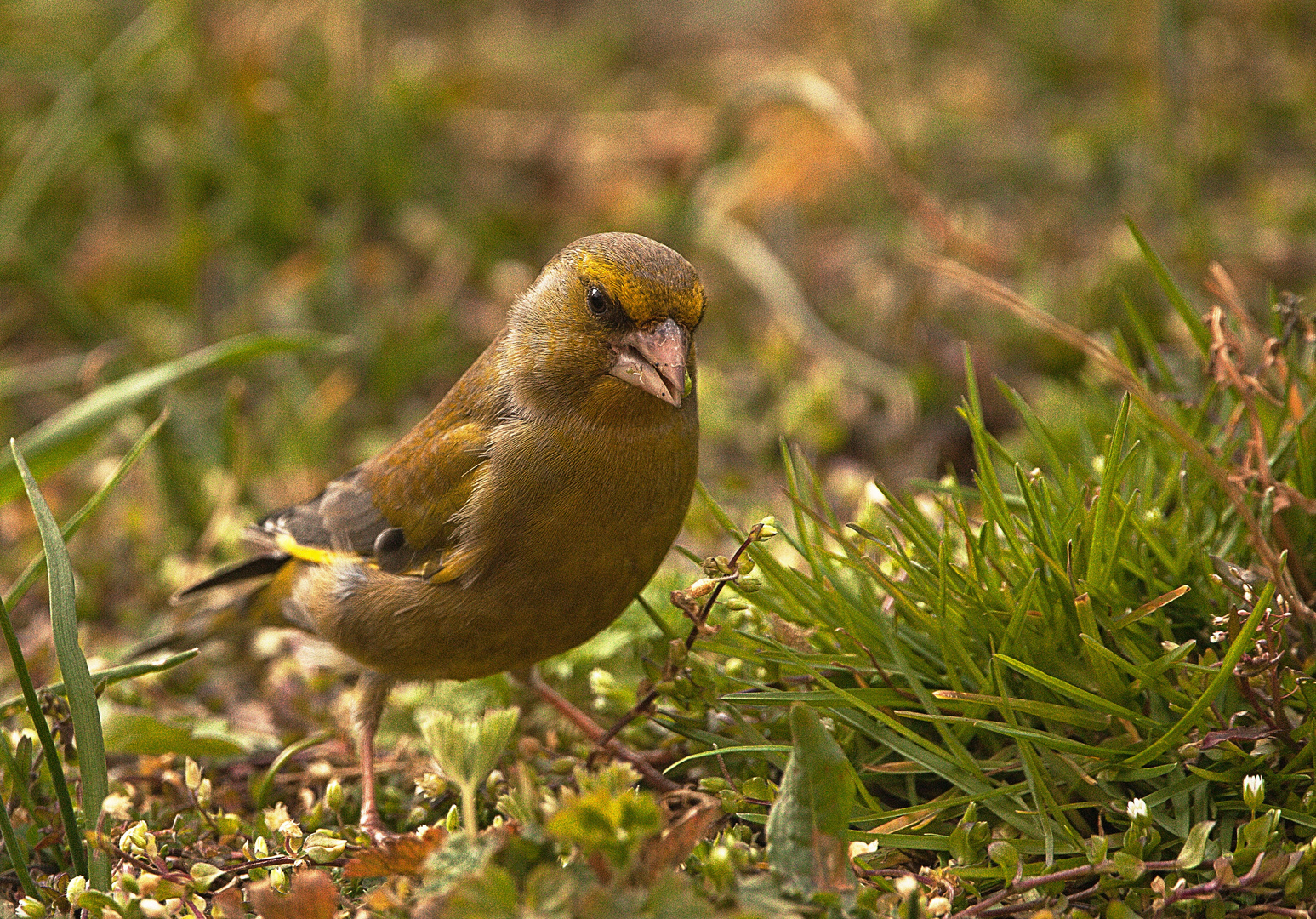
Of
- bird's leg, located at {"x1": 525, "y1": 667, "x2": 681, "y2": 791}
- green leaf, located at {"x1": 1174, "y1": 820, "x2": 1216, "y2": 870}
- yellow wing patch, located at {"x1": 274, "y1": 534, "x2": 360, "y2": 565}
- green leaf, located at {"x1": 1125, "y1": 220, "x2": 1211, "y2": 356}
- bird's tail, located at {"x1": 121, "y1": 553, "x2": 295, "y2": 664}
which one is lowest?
green leaf, located at {"x1": 1174, "y1": 820, "x2": 1216, "y2": 870}

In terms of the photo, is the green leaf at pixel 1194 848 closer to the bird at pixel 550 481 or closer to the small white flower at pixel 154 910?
the bird at pixel 550 481

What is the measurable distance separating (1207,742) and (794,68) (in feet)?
18.6

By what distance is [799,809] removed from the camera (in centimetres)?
250

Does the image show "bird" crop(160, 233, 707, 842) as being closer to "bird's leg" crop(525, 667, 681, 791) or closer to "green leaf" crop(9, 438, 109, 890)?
"bird's leg" crop(525, 667, 681, 791)

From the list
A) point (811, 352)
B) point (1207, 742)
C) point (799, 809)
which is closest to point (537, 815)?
point (799, 809)

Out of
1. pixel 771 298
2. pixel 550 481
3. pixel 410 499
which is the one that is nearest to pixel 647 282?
pixel 550 481

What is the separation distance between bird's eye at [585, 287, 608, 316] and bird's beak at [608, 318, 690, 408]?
3.4 inches

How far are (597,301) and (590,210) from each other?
13.5 feet

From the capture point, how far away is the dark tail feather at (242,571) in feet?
13.9

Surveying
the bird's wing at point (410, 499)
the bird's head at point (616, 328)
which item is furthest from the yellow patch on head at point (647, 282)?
the bird's wing at point (410, 499)

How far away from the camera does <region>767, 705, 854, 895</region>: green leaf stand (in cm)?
247

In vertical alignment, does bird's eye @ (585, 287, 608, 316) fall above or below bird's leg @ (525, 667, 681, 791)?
above

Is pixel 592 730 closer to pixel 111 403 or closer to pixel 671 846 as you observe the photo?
pixel 671 846

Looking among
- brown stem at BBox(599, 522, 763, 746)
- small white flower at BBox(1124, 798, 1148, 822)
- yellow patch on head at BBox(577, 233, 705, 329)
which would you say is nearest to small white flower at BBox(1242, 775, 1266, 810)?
small white flower at BBox(1124, 798, 1148, 822)
